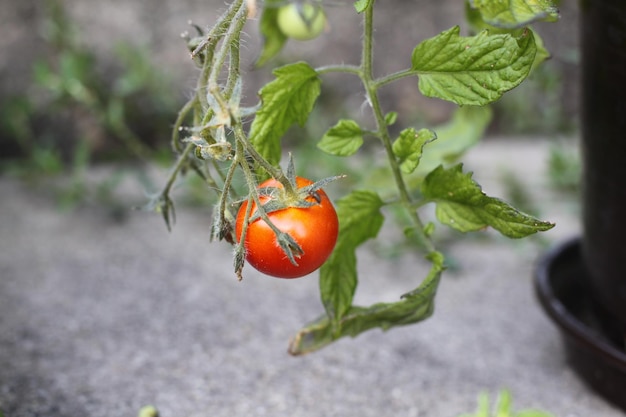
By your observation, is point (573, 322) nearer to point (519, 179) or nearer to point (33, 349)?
point (33, 349)

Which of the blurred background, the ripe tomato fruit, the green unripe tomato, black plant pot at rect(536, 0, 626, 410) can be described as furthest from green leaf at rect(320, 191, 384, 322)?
the blurred background

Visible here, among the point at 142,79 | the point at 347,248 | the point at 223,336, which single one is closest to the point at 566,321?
the point at 347,248

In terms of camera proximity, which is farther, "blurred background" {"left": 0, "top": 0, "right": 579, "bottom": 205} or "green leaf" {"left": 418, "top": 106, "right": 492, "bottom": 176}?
"blurred background" {"left": 0, "top": 0, "right": 579, "bottom": 205}

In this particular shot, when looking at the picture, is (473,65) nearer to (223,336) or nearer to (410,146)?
(410,146)

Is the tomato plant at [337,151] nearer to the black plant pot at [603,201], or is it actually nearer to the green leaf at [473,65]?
the green leaf at [473,65]

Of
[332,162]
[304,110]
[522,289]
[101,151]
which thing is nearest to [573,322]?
[522,289]

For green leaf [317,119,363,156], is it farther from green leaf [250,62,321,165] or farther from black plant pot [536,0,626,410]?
black plant pot [536,0,626,410]
